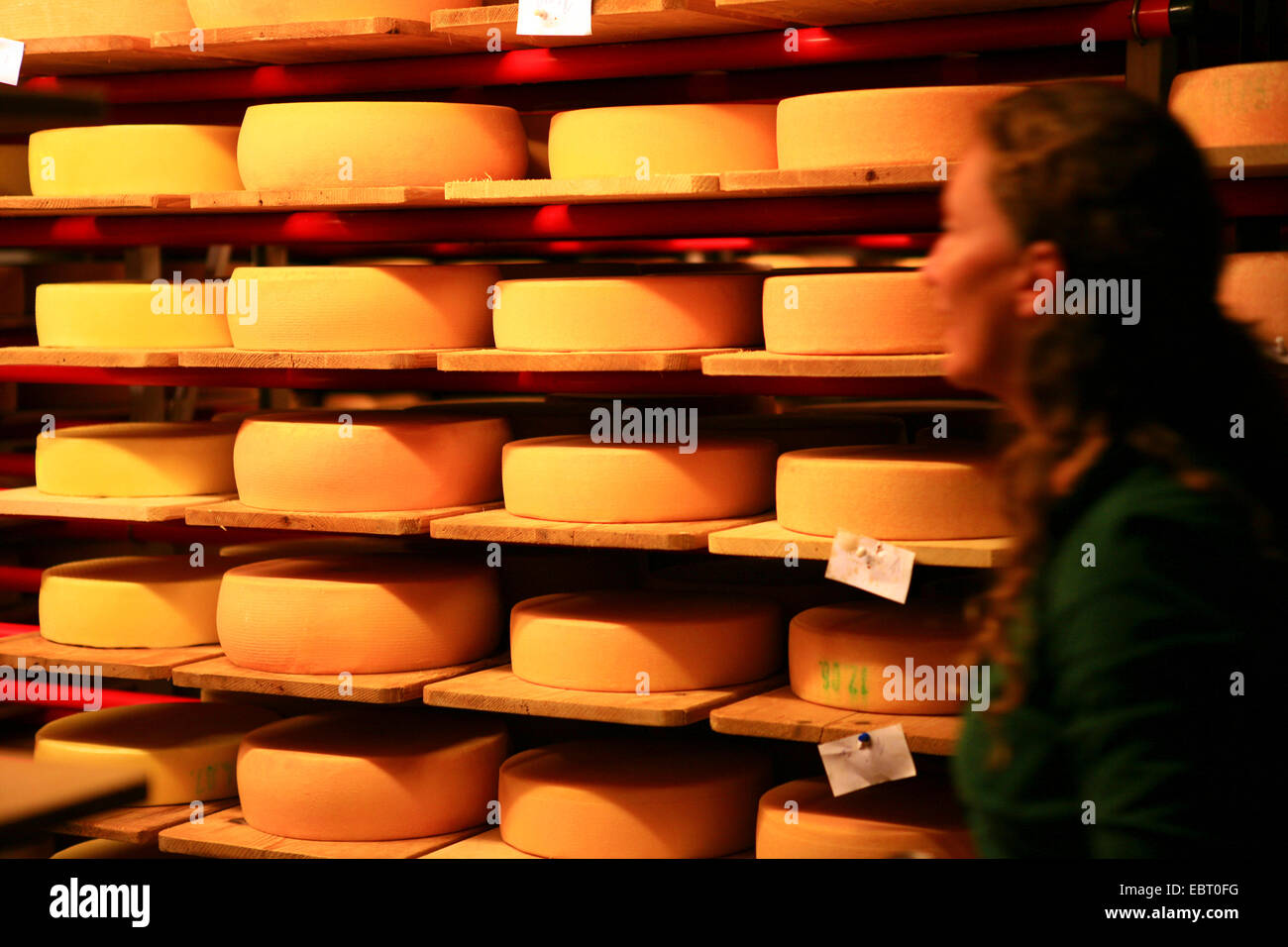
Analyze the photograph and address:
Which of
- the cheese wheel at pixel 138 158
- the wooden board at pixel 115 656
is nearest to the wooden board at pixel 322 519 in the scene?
the wooden board at pixel 115 656

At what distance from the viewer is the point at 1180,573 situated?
41.1 inches

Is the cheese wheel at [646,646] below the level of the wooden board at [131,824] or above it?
above

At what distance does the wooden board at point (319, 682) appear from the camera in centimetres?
312

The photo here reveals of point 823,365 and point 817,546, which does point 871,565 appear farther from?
point 823,365

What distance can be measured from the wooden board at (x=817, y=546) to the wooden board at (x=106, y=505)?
1.27 m

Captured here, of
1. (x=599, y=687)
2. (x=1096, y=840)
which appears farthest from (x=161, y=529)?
(x=1096, y=840)

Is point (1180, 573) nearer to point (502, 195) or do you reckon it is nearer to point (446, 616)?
point (502, 195)

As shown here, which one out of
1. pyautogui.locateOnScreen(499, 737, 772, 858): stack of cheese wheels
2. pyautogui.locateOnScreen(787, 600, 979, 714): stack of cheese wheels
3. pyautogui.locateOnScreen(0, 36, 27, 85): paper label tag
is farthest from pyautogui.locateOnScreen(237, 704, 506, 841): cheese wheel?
pyautogui.locateOnScreen(0, 36, 27, 85): paper label tag

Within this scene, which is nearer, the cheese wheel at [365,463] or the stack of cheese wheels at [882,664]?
the stack of cheese wheels at [882,664]

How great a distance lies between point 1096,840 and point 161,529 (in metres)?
3.56

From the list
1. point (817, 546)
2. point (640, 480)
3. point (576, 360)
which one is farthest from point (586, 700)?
point (576, 360)

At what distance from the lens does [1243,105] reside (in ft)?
8.38

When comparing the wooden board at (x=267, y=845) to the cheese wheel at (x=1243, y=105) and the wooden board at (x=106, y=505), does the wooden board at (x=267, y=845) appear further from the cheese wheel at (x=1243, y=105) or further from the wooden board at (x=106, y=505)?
the cheese wheel at (x=1243, y=105)

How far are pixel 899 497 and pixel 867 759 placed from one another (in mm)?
466
